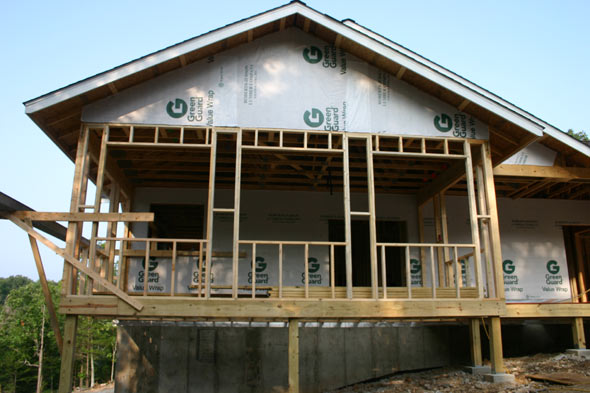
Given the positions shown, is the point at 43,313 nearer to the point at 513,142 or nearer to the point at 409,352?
the point at 409,352

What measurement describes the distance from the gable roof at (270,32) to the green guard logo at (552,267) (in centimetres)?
579

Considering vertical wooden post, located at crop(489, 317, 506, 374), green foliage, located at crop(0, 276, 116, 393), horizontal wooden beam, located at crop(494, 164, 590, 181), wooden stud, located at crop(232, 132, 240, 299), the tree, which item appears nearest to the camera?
wooden stud, located at crop(232, 132, 240, 299)

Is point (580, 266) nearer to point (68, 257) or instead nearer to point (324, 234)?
point (324, 234)

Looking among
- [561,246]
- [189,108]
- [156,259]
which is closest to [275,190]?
[156,259]

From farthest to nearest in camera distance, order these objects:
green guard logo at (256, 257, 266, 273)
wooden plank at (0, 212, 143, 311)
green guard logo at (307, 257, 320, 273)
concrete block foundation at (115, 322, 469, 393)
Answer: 1. green guard logo at (307, 257, 320, 273)
2. green guard logo at (256, 257, 266, 273)
3. concrete block foundation at (115, 322, 469, 393)
4. wooden plank at (0, 212, 143, 311)

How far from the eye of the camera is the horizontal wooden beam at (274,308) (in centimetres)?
914

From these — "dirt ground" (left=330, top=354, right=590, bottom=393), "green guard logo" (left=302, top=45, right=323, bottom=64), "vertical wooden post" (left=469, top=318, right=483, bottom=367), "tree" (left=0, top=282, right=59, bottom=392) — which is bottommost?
"tree" (left=0, top=282, right=59, bottom=392)

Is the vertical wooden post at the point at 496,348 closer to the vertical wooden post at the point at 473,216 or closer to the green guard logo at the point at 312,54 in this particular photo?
the vertical wooden post at the point at 473,216

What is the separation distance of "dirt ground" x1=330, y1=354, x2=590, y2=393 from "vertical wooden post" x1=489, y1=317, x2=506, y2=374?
0.36m

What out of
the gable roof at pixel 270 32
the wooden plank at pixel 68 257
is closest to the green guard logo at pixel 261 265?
the wooden plank at pixel 68 257

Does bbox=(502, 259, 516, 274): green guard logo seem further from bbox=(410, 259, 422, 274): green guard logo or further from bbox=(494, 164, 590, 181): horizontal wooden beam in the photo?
bbox=(494, 164, 590, 181): horizontal wooden beam

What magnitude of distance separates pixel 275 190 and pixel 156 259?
12.4 feet

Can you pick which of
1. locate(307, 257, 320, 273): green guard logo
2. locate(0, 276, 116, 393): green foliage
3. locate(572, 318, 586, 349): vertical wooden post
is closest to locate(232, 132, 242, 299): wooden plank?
locate(307, 257, 320, 273): green guard logo

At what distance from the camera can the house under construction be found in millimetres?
9672
